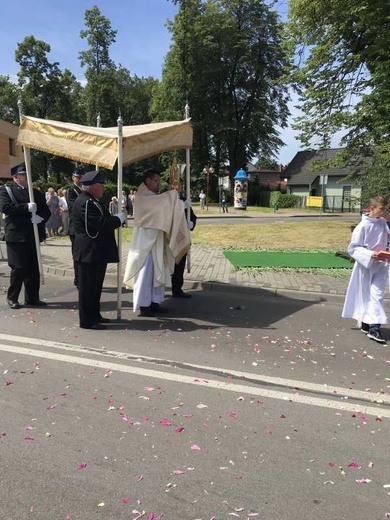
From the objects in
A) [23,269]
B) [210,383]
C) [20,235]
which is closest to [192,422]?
[210,383]

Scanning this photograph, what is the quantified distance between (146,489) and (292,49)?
20.9 meters

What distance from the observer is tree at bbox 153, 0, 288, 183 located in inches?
1800

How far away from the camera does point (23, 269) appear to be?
6.95m

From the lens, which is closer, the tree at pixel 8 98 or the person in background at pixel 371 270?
the person in background at pixel 371 270

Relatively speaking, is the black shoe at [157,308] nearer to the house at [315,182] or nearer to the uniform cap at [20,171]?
the uniform cap at [20,171]

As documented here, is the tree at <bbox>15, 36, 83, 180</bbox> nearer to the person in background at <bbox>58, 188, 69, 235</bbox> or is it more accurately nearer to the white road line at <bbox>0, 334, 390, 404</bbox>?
the person in background at <bbox>58, 188, 69, 235</bbox>

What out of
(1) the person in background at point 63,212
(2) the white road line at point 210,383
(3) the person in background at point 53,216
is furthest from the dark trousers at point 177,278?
(3) the person in background at point 53,216

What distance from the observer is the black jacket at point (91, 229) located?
5.85 metres

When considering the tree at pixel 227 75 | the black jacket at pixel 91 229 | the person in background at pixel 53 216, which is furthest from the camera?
the tree at pixel 227 75

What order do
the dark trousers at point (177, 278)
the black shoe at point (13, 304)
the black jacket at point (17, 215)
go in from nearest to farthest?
the black jacket at point (17, 215)
the black shoe at point (13, 304)
the dark trousers at point (177, 278)

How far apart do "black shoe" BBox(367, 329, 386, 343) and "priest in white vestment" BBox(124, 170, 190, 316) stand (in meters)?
2.88

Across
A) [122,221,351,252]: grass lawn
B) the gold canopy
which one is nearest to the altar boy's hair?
the gold canopy

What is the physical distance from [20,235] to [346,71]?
1669 centimetres

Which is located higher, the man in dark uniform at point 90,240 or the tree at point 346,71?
the tree at point 346,71
